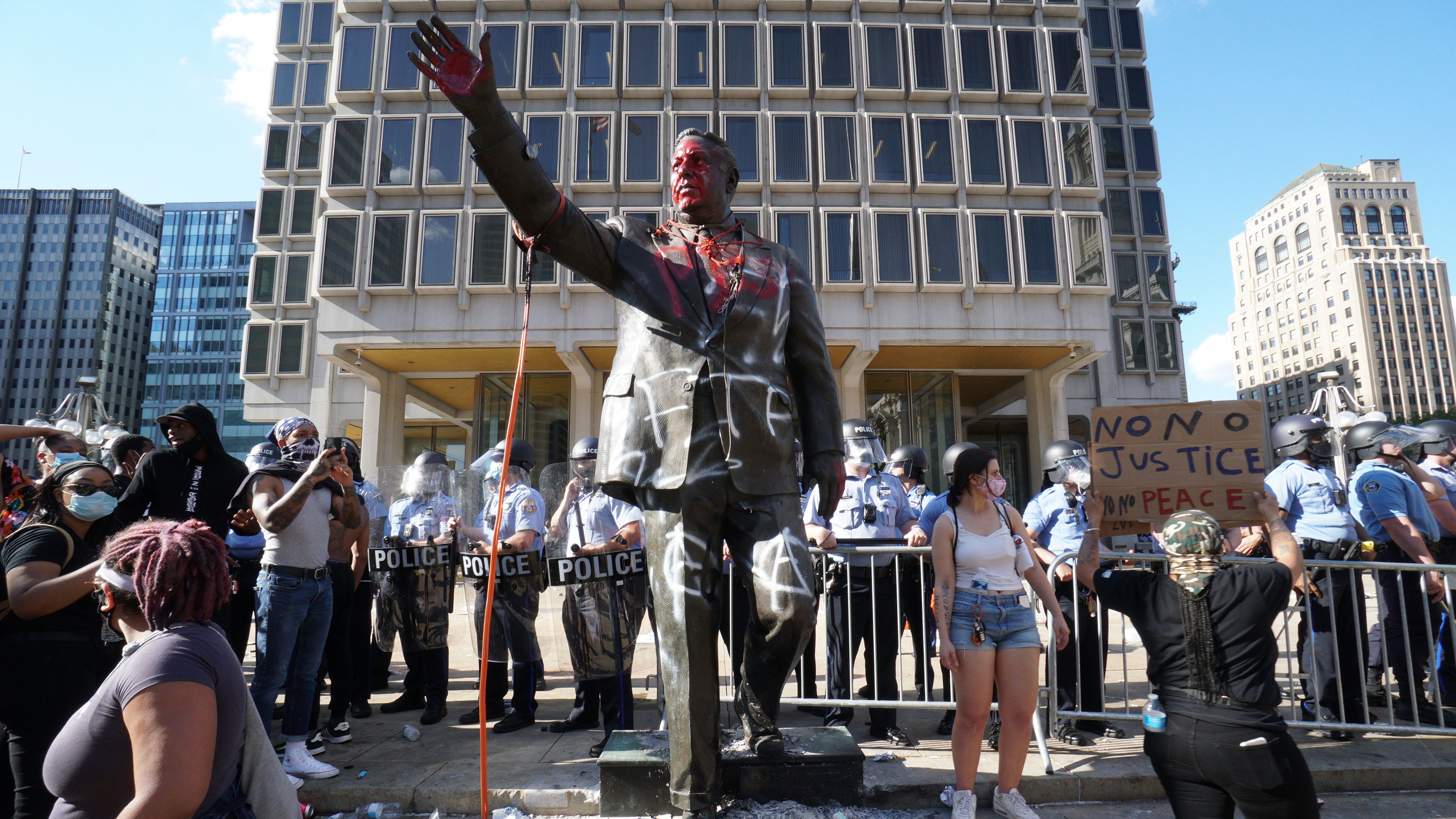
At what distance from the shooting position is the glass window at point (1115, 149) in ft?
91.4

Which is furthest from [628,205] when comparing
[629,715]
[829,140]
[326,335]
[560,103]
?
[629,715]

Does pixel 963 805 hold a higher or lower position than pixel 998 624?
lower

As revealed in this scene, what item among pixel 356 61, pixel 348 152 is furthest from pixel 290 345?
pixel 356 61

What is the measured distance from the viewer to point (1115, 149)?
2786cm

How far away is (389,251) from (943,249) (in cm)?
1445

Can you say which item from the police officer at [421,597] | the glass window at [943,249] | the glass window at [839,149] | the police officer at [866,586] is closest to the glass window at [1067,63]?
the glass window at [943,249]

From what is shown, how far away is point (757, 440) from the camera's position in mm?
2885

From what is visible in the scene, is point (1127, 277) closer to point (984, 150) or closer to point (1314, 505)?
point (984, 150)

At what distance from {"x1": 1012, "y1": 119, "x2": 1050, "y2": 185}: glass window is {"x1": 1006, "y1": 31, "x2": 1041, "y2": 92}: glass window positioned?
1.06 metres

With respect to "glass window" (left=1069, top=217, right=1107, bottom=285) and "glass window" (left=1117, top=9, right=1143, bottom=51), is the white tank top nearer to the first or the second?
"glass window" (left=1069, top=217, right=1107, bottom=285)

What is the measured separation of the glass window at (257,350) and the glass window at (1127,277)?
27.4 m

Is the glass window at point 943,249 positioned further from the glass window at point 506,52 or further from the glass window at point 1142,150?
the glass window at point 506,52

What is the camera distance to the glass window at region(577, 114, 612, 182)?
71.0ft

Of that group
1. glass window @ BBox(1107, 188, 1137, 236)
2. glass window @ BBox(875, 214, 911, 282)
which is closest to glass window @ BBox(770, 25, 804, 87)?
glass window @ BBox(875, 214, 911, 282)
